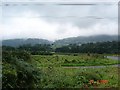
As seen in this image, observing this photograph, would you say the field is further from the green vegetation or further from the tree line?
the tree line

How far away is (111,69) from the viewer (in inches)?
303

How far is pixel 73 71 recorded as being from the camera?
7.42 metres

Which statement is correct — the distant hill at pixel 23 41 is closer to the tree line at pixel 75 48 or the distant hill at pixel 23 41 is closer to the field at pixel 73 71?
the tree line at pixel 75 48

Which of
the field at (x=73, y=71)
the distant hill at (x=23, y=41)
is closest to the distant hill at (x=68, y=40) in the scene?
the distant hill at (x=23, y=41)

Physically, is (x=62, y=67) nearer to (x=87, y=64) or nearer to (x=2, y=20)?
(x=87, y=64)

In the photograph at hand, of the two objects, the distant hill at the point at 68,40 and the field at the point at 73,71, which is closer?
the distant hill at the point at 68,40

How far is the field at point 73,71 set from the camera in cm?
707

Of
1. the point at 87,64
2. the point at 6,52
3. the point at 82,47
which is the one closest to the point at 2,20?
the point at 6,52

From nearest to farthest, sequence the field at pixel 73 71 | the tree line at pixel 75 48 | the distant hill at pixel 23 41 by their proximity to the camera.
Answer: the distant hill at pixel 23 41
the tree line at pixel 75 48
the field at pixel 73 71

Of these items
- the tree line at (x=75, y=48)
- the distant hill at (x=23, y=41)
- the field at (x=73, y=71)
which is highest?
the distant hill at (x=23, y=41)

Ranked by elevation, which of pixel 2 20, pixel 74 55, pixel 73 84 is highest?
pixel 2 20

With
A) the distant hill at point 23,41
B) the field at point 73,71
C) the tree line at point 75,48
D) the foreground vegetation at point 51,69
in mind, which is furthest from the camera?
the field at point 73,71

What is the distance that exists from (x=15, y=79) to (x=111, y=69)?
208 centimetres

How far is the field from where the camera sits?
7068 millimetres
